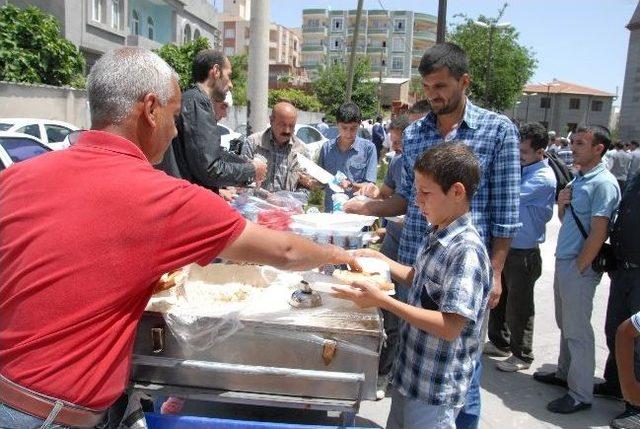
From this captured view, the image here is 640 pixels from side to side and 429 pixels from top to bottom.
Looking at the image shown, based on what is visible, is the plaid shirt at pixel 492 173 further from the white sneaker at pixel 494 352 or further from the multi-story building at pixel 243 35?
the multi-story building at pixel 243 35

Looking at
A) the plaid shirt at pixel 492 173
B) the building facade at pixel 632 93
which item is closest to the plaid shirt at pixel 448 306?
the plaid shirt at pixel 492 173

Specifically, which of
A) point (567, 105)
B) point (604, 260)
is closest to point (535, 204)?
point (604, 260)

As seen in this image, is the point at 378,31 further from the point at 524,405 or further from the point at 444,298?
the point at 444,298

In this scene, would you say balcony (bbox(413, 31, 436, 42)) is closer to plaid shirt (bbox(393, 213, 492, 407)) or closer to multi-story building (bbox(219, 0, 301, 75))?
multi-story building (bbox(219, 0, 301, 75))

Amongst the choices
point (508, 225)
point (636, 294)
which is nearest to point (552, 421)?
point (636, 294)

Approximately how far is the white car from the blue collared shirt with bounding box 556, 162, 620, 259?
8.17 m

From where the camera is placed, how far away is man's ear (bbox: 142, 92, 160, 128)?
150 centimetres

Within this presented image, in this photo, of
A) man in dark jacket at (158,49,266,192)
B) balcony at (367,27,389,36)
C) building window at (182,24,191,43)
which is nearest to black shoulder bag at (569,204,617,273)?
man in dark jacket at (158,49,266,192)

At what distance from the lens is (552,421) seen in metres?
3.44

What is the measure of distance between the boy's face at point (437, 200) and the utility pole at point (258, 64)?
17.8ft

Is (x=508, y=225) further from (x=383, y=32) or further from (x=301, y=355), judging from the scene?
(x=383, y=32)

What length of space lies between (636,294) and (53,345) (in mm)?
3192

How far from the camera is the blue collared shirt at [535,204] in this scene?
3986 mm

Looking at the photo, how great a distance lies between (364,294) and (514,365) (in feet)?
9.72
